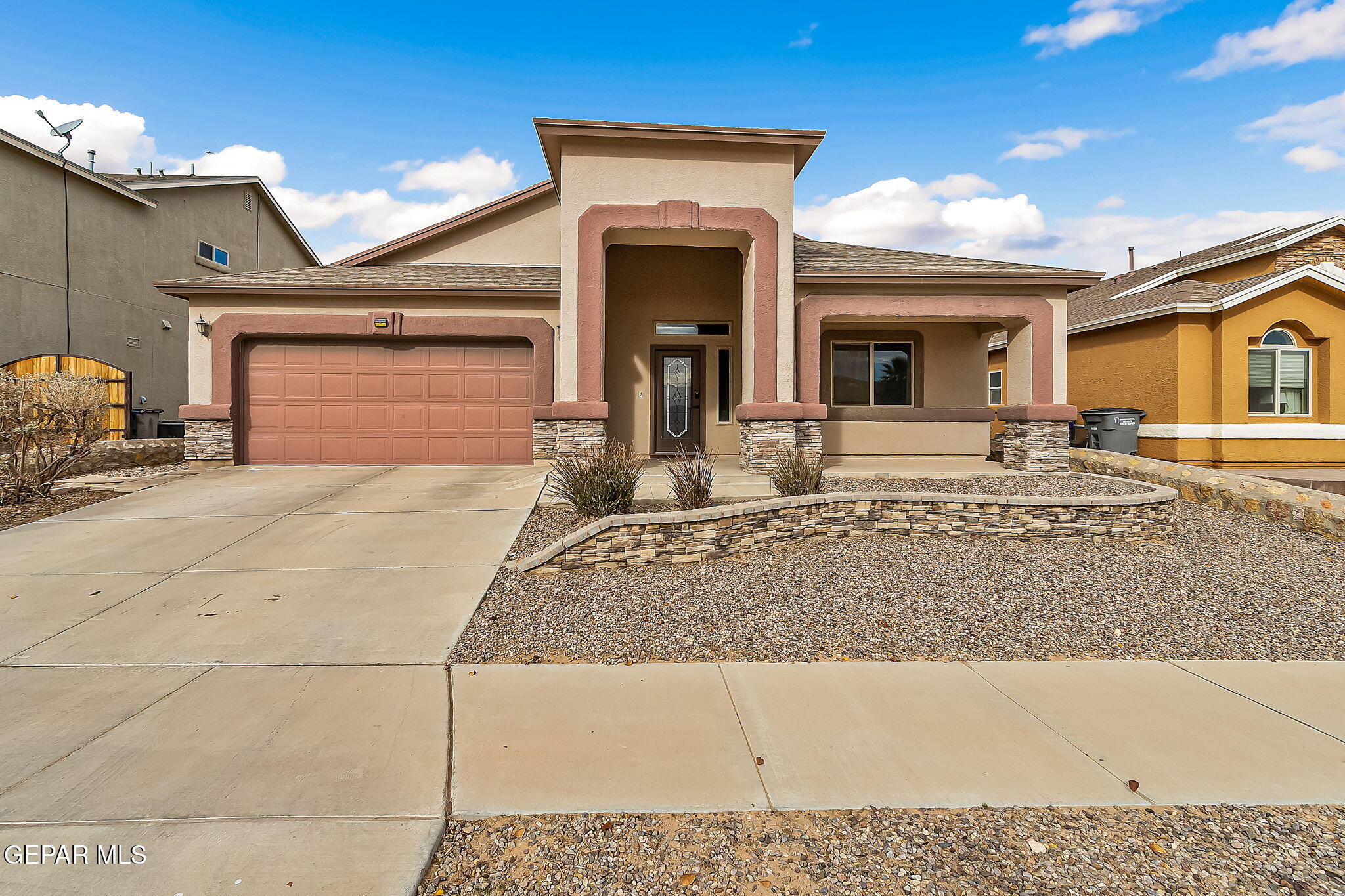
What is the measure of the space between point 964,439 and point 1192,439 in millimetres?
4702

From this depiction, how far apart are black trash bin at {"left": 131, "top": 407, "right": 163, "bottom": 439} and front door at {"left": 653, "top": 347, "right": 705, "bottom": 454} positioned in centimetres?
1143

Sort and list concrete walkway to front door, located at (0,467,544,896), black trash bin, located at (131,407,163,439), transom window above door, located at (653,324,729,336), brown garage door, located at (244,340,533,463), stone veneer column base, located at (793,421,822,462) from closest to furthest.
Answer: concrete walkway to front door, located at (0,467,544,896) → stone veneer column base, located at (793,421,822,462) → brown garage door, located at (244,340,533,463) → transom window above door, located at (653,324,729,336) → black trash bin, located at (131,407,163,439)

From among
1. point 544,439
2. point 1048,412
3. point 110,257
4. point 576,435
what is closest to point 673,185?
point 576,435

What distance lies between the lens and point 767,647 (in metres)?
4.80

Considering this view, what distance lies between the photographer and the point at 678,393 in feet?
46.4

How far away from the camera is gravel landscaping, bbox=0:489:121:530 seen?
8016 millimetres

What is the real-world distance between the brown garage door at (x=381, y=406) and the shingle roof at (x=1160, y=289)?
13.7m

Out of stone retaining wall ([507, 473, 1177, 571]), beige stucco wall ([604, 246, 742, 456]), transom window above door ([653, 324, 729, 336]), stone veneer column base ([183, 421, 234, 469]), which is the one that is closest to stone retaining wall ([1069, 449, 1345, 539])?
stone retaining wall ([507, 473, 1177, 571])

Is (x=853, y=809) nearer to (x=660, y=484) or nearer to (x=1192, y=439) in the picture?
(x=660, y=484)

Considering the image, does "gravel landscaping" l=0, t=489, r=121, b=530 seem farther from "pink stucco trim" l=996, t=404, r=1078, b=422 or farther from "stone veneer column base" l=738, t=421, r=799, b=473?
"pink stucco trim" l=996, t=404, r=1078, b=422

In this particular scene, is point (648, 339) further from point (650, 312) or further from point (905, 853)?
point (905, 853)

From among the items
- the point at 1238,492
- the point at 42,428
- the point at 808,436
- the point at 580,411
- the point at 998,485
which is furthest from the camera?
the point at 808,436

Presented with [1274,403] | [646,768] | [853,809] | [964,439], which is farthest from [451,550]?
[1274,403]

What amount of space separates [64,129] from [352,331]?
34.2 feet
